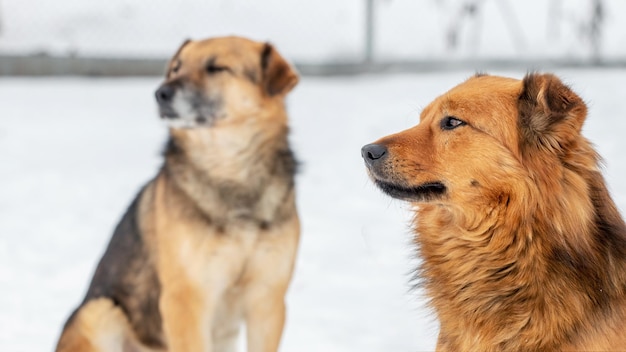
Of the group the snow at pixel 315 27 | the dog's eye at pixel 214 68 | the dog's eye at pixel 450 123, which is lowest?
the snow at pixel 315 27

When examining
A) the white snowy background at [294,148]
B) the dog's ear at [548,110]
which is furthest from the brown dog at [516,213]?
the white snowy background at [294,148]

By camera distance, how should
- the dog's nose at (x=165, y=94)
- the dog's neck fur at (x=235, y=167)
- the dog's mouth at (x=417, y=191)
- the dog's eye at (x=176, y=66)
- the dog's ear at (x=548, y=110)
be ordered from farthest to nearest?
the dog's eye at (x=176, y=66), the dog's nose at (x=165, y=94), the dog's neck fur at (x=235, y=167), the dog's mouth at (x=417, y=191), the dog's ear at (x=548, y=110)

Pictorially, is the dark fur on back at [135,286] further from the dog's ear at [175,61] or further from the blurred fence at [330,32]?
the blurred fence at [330,32]

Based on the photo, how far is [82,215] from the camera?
589 centimetres

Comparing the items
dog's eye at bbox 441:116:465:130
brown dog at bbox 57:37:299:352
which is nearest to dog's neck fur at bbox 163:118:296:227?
brown dog at bbox 57:37:299:352

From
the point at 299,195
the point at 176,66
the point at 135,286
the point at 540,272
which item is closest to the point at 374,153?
the point at 540,272

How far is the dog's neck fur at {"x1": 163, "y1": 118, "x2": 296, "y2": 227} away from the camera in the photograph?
148 inches

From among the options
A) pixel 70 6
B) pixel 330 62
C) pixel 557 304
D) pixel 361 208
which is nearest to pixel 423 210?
pixel 557 304

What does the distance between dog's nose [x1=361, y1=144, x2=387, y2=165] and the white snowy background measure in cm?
43

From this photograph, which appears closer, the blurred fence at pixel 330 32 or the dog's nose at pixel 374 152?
the dog's nose at pixel 374 152

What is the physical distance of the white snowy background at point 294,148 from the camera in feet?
14.6

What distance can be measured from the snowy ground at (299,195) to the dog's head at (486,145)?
507 millimetres

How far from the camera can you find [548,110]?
247 cm

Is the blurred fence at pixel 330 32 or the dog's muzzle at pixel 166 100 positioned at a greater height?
the dog's muzzle at pixel 166 100
